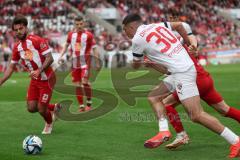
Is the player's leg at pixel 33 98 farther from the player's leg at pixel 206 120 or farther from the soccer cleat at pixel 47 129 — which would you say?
the player's leg at pixel 206 120

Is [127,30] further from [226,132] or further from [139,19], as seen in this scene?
[226,132]

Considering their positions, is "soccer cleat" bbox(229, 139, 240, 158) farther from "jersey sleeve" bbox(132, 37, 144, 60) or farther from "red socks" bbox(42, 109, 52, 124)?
"red socks" bbox(42, 109, 52, 124)

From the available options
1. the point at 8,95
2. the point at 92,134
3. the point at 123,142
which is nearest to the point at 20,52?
the point at 92,134

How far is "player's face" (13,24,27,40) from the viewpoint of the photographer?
34.6 feet

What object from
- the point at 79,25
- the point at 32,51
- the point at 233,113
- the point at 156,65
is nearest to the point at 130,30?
the point at 156,65

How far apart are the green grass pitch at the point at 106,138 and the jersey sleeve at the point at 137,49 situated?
4.87ft

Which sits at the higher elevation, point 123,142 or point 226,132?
point 226,132

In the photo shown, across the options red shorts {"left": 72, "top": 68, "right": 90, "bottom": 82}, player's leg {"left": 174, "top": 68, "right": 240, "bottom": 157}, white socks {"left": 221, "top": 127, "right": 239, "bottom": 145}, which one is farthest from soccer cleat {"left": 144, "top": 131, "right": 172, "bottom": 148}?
red shorts {"left": 72, "top": 68, "right": 90, "bottom": 82}

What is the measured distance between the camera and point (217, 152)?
8.73m

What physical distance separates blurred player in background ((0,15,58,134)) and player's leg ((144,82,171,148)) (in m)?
2.55

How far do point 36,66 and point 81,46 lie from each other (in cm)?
540

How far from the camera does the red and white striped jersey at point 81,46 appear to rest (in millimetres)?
16203

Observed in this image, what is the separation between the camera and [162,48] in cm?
829

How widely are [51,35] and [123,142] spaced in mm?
33859
